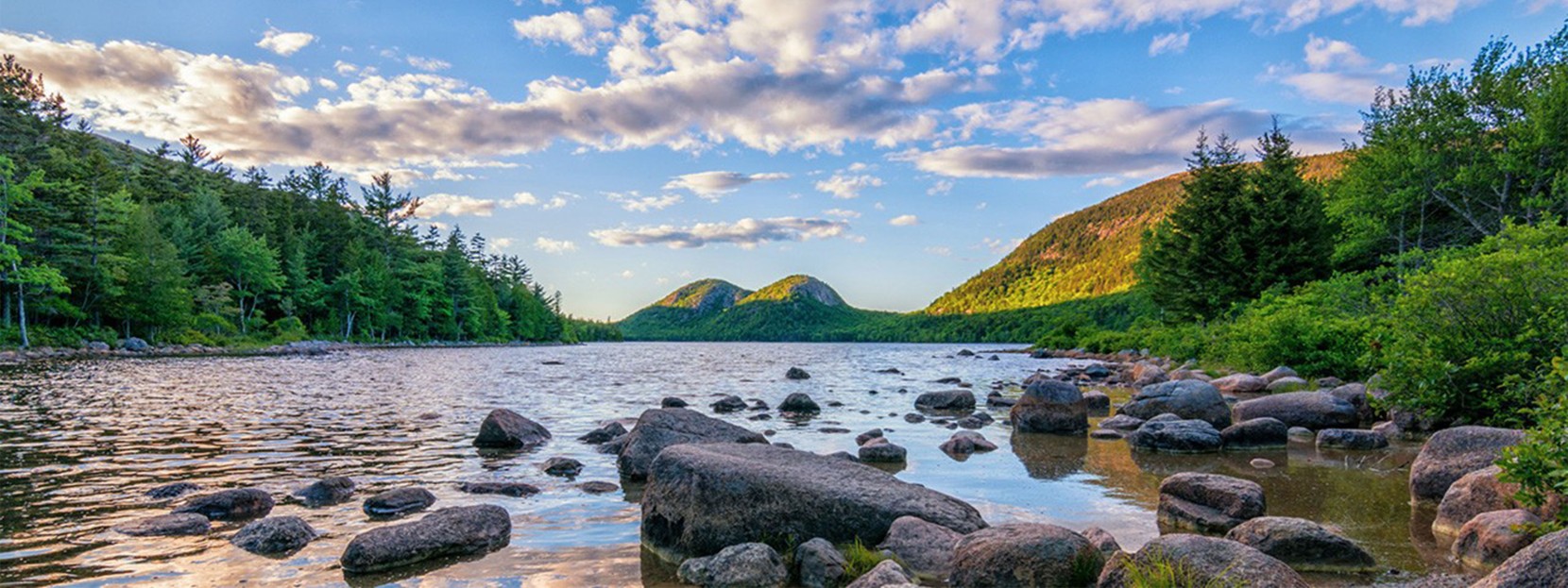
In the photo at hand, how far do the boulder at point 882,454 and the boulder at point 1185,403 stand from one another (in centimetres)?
750

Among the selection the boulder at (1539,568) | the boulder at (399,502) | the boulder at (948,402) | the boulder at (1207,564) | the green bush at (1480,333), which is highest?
the green bush at (1480,333)

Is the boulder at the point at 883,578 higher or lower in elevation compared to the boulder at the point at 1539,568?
lower

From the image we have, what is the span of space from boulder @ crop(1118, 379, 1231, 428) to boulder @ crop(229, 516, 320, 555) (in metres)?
16.3

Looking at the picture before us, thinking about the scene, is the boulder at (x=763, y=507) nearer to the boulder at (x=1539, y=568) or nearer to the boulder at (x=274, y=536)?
the boulder at (x=274, y=536)

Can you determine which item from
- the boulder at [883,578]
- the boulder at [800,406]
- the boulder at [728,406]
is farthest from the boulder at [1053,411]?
the boulder at [883,578]

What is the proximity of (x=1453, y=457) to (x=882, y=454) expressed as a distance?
7656mm

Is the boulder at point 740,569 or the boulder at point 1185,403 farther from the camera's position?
the boulder at point 1185,403

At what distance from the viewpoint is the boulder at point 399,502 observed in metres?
8.98

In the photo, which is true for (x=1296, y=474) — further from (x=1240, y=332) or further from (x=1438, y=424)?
(x=1240, y=332)

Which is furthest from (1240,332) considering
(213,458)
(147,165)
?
(147,165)

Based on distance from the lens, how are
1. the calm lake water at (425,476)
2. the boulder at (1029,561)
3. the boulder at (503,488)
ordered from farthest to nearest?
the boulder at (503,488), the calm lake water at (425,476), the boulder at (1029,561)

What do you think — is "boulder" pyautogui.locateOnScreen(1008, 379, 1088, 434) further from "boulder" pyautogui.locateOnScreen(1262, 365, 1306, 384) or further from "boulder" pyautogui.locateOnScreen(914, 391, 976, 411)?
"boulder" pyautogui.locateOnScreen(1262, 365, 1306, 384)

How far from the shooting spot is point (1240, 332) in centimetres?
2962

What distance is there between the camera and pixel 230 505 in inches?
344
